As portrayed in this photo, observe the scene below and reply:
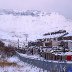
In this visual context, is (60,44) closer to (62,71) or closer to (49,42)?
(49,42)

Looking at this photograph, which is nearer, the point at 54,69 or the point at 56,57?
the point at 54,69

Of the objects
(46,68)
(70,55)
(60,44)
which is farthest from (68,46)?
(46,68)

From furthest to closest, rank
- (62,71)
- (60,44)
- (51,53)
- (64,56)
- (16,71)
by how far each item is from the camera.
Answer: (60,44), (51,53), (64,56), (16,71), (62,71)

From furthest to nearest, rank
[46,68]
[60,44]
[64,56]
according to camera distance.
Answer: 1. [60,44]
2. [64,56]
3. [46,68]

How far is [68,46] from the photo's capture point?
7150 centimetres

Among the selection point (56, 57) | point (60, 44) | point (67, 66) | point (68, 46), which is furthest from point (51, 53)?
point (67, 66)

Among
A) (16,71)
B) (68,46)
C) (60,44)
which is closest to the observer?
(16,71)

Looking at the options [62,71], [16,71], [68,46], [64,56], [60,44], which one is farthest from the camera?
[60,44]

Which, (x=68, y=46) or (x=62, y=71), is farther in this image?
(x=68, y=46)

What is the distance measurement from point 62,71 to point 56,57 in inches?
1271

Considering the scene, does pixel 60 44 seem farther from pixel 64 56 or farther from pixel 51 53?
pixel 64 56

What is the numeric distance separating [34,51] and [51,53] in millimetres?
17171

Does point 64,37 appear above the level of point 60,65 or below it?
above

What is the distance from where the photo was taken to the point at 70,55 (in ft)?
177
